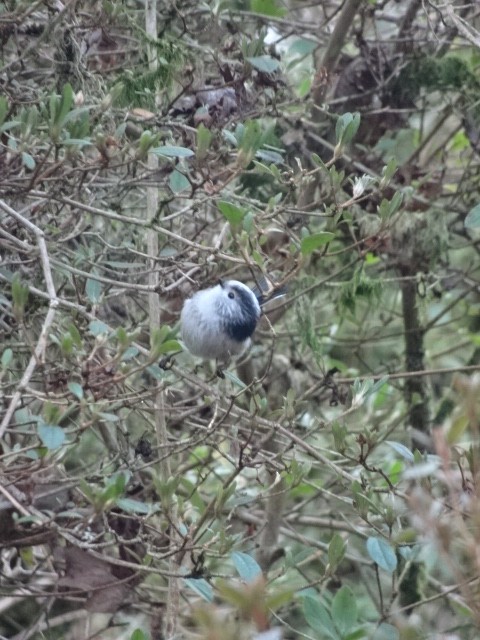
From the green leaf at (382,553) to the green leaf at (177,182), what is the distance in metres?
0.94

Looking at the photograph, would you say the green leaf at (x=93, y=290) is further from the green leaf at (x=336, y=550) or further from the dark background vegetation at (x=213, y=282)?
the green leaf at (x=336, y=550)

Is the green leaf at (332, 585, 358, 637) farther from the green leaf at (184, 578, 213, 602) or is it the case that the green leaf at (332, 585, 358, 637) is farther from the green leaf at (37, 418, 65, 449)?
the green leaf at (37, 418, 65, 449)

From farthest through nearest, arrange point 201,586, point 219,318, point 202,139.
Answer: point 219,318 < point 202,139 < point 201,586

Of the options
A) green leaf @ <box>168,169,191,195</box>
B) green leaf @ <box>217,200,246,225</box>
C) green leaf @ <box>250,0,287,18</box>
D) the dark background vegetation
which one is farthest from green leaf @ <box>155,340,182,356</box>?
green leaf @ <box>250,0,287,18</box>

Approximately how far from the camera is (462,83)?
3283 mm

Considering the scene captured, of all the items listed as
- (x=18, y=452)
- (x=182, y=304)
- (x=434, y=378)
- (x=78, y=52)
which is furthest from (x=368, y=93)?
(x=18, y=452)

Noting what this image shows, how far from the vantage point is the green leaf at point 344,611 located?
1.84 meters

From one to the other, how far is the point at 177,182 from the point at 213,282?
45cm

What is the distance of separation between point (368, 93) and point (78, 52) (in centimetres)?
119

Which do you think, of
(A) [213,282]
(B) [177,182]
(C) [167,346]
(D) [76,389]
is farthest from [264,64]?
(D) [76,389]

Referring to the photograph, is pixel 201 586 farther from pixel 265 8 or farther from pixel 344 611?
pixel 265 8

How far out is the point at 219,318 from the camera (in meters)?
2.60

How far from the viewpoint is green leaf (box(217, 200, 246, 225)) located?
191cm

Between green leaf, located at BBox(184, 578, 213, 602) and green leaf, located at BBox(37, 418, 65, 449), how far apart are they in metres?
0.48
